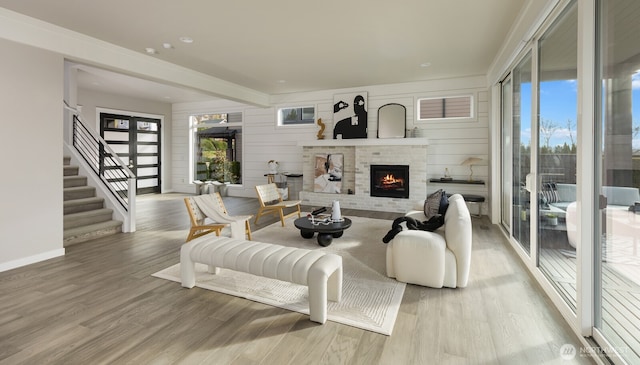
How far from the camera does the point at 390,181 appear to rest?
23.7 feet

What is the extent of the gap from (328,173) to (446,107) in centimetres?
303

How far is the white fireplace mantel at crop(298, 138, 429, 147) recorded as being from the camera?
6.81m

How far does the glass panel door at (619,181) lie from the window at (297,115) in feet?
21.8

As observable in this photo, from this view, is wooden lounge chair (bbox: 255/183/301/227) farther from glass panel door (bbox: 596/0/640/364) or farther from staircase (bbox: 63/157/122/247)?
glass panel door (bbox: 596/0/640/364)

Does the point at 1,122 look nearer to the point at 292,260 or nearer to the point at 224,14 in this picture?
the point at 224,14

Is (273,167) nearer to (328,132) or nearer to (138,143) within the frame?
(328,132)

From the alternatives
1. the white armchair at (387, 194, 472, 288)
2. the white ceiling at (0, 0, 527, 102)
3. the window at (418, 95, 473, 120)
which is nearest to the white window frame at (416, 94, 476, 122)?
the window at (418, 95, 473, 120)

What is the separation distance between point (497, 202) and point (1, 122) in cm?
704

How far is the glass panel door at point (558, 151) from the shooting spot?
2.55 meters

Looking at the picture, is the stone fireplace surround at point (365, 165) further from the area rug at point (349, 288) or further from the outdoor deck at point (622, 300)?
the outdoor deck at point (622, 300)

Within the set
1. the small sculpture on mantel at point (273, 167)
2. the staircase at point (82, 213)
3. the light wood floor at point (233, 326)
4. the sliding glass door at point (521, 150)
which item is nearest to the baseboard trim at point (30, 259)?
the light wood floor at point (233, 326)

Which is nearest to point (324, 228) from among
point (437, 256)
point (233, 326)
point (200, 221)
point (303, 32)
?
point (437, 256)


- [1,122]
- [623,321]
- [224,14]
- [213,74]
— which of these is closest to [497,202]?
[623,321]
